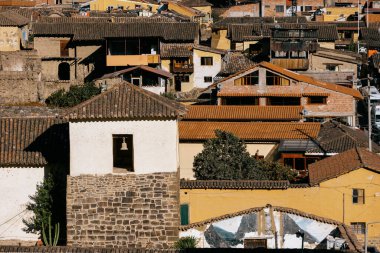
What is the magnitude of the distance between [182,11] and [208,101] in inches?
1060

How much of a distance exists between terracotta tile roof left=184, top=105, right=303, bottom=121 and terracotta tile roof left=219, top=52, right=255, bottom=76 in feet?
34.1

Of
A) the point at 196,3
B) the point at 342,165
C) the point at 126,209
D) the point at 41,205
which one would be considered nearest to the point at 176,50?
the point at 342,165

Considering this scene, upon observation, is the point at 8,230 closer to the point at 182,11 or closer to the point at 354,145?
the point at 354,145

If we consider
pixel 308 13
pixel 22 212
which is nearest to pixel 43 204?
pixel 22 212

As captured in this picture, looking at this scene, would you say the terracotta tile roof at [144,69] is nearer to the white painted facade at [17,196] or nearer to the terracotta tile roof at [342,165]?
the terracotta tile roof at [342,165]

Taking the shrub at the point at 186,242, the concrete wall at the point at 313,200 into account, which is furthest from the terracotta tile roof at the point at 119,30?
the shrub at the point at 186,242

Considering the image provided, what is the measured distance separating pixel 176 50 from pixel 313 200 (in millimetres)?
25192

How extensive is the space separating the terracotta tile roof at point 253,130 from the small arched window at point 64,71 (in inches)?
632

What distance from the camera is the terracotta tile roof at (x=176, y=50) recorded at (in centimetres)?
4750

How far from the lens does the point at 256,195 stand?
76.2 ft

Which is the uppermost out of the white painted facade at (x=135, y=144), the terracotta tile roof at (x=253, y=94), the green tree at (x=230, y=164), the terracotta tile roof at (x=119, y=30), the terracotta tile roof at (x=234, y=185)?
the terracotta tile roof at (x=119, y=30)

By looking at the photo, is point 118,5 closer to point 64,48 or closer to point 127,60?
point 64,48

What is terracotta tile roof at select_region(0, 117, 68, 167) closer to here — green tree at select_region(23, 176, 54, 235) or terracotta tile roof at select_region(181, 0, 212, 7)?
green tree at select_region(23, 176, 54, 235)

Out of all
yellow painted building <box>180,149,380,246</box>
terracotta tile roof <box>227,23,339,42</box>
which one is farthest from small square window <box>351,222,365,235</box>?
terracotta tile roof <box>227,23,339,42</box>
